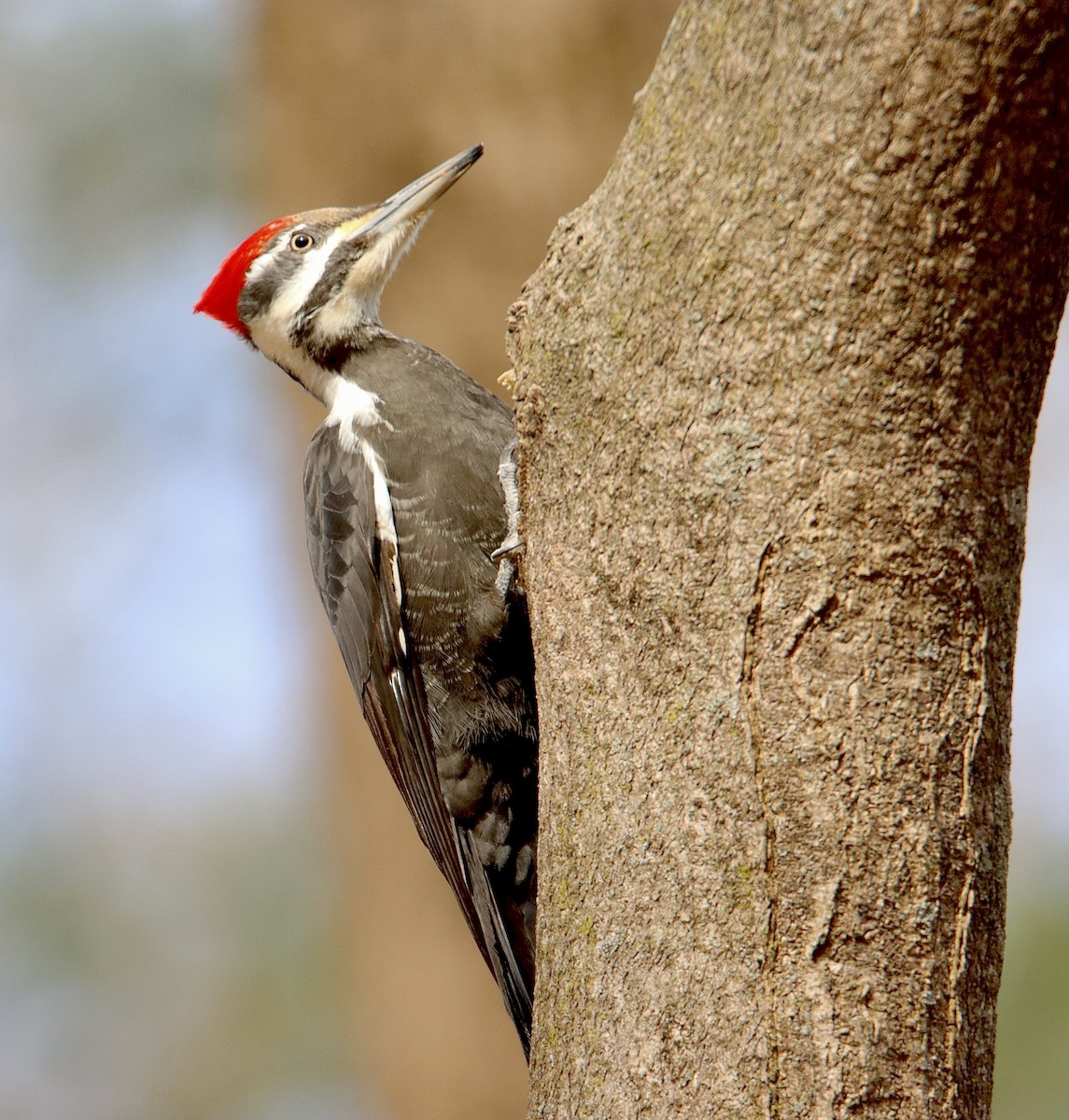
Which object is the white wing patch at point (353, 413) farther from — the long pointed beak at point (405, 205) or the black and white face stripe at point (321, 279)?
the long pointed beak at point (405, 205)

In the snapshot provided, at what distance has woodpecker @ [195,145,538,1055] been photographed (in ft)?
10.8

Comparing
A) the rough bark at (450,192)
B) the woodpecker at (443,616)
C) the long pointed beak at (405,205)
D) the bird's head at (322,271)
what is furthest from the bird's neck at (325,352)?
the rough bark at (450,192)

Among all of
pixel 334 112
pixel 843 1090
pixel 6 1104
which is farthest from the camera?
pixel 6 1104

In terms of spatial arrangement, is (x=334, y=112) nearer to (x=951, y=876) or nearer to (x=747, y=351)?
(x=747, y=351)

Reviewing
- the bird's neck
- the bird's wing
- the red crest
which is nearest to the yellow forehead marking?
the red crest

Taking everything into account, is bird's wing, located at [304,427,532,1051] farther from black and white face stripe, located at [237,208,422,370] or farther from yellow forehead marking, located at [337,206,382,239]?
yellow forehead marking, located at [337,206,382,239]

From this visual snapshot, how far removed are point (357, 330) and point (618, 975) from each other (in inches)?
90.0

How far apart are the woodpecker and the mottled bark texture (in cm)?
132

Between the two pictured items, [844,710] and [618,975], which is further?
[618,975]

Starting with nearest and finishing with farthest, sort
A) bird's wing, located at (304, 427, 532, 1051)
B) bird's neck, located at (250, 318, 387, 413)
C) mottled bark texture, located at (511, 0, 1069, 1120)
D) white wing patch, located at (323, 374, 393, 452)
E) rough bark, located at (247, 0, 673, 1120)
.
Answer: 1. mottled bark texture, located at (511, 0, 1069, 1120)
2. bird's wing, located at (304, 427, 532, 1051)
3. white wing patch, located at (323, 374, 393, 452)
4. bird's neck, located at (250, 318, 387, 413)
5. rough bark, located at (247, 0, 673, 1120)

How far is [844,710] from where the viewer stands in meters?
1.74

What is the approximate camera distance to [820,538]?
5.77 feet

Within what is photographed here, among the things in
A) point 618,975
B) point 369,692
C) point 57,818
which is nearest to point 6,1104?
point 57,818

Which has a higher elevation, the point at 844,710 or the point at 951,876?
the point at 844,710
